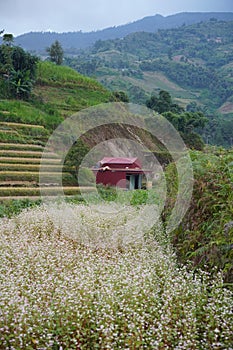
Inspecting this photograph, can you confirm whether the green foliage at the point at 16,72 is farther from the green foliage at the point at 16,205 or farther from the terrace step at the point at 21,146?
the green foliage at the point at 16,205

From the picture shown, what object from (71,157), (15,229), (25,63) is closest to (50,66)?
(25,63)

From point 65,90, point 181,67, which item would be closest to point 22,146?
point 65,90

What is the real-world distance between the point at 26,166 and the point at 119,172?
4.41 m

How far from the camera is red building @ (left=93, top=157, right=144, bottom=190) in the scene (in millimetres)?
22256

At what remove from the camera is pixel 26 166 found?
20.7 meters

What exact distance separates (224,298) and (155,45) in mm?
132346

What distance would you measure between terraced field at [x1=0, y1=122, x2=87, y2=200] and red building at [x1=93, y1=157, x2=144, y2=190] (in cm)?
160

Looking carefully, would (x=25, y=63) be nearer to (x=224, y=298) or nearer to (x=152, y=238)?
(x=152, y=238)

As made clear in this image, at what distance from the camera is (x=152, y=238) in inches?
308

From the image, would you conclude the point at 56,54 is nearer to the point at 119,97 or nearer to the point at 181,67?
the point at 119,97

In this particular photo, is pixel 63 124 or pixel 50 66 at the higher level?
pixel 50 66

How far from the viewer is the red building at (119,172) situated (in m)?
22.3

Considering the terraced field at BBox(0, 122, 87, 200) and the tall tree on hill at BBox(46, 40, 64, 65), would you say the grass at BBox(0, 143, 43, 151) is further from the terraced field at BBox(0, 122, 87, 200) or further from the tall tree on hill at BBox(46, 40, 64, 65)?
the tall tree on hill at BBox(46, 40, 64, 65)

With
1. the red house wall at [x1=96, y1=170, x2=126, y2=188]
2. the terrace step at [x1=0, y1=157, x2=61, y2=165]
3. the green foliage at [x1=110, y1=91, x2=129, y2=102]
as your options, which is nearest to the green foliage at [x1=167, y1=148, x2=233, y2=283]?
the terrace step at [x1=0, y1=157, x2=61, y2=165]
